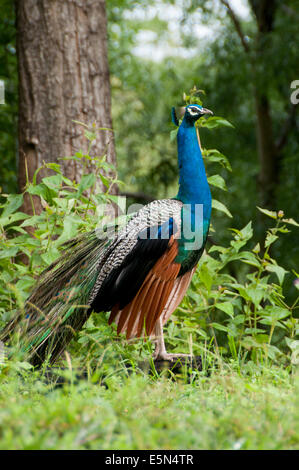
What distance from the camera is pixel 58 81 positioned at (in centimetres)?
457

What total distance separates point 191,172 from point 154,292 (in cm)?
69

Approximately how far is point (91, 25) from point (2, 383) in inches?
126

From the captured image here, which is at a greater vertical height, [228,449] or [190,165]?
[190,165]

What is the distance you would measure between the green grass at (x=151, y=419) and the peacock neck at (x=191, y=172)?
1.13 meters

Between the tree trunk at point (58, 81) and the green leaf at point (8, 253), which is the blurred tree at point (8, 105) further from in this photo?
the green leaf at point (8, 253)

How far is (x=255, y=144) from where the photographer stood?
959cm

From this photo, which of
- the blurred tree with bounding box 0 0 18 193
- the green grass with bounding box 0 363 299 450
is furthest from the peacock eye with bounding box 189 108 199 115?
the blurred tree with bounding box 0 0 18 193

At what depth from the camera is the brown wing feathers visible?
3.02m

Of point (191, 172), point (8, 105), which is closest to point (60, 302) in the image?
point (191, 172)

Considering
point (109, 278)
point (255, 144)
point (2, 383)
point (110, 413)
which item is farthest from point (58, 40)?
point (255, 144)

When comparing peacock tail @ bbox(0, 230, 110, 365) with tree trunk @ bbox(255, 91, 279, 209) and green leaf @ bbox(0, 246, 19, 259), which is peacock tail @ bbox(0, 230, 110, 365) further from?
tree trunk @ bbox(255, 91, 279, 209)

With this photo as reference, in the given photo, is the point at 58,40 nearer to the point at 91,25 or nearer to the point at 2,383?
the point at 91,25
